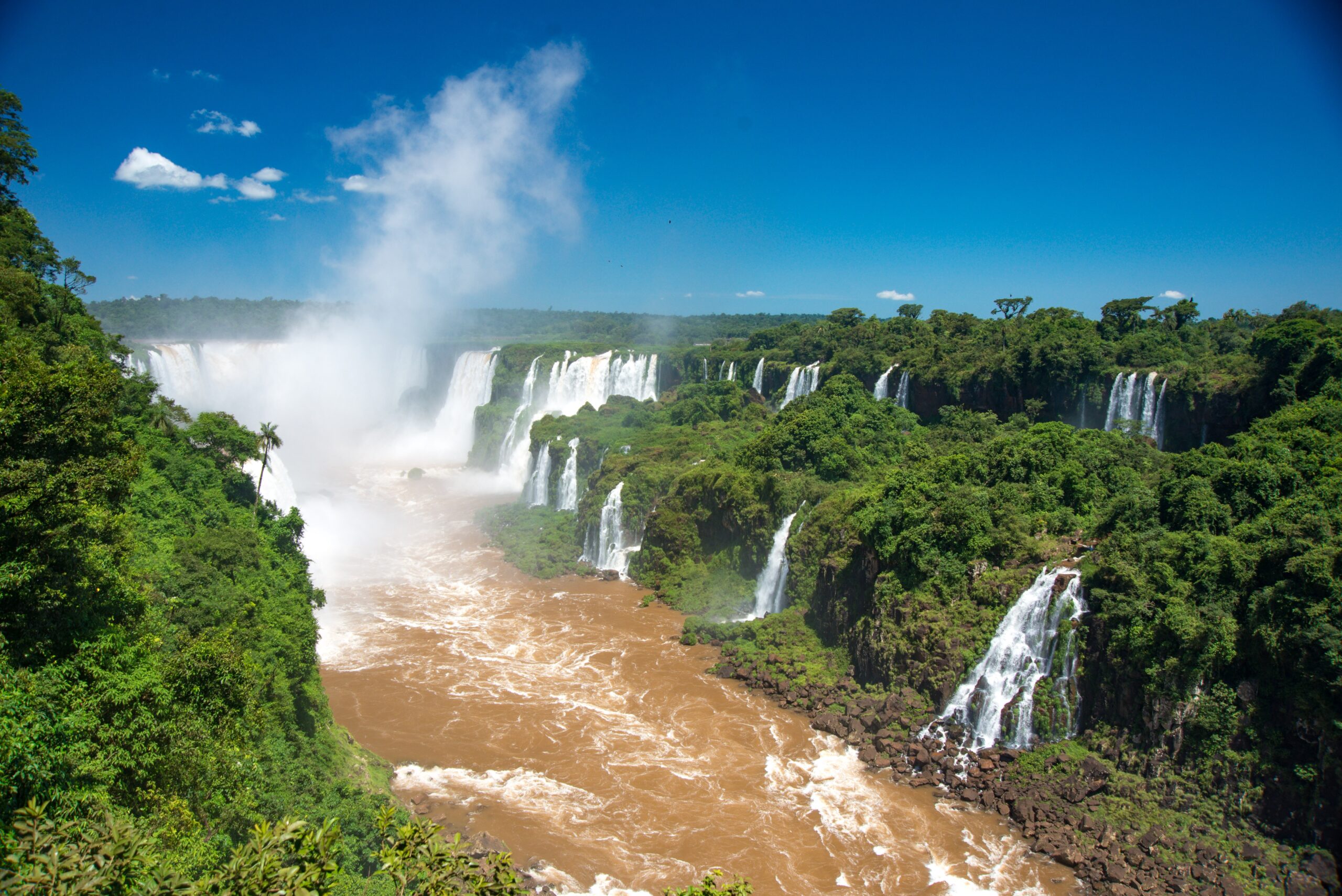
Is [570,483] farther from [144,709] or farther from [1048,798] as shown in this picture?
[144,709]

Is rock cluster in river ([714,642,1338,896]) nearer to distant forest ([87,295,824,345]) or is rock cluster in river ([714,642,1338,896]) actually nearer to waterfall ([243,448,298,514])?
waterfall ([243,448,298,514])

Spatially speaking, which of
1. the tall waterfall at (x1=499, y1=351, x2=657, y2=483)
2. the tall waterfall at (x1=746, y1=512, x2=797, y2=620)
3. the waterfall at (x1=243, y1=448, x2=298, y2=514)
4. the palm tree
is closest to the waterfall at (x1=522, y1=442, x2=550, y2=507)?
the tall waterfall at (x1=499, y1=351, x2=657, y2=483)

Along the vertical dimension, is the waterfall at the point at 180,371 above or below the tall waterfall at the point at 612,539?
above

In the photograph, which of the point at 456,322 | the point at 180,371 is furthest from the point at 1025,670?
the point at 456,322

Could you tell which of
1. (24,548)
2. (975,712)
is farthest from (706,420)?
(24,548)

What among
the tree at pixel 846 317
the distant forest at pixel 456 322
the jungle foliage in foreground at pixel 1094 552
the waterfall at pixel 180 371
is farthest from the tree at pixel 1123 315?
the waterfall at pixel 180 371

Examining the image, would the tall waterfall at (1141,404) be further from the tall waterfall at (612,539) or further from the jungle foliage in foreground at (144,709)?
the jungle foliage in foreground at (144,709)

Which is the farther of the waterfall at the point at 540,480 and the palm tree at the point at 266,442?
the waterfall at the point at 540,480
